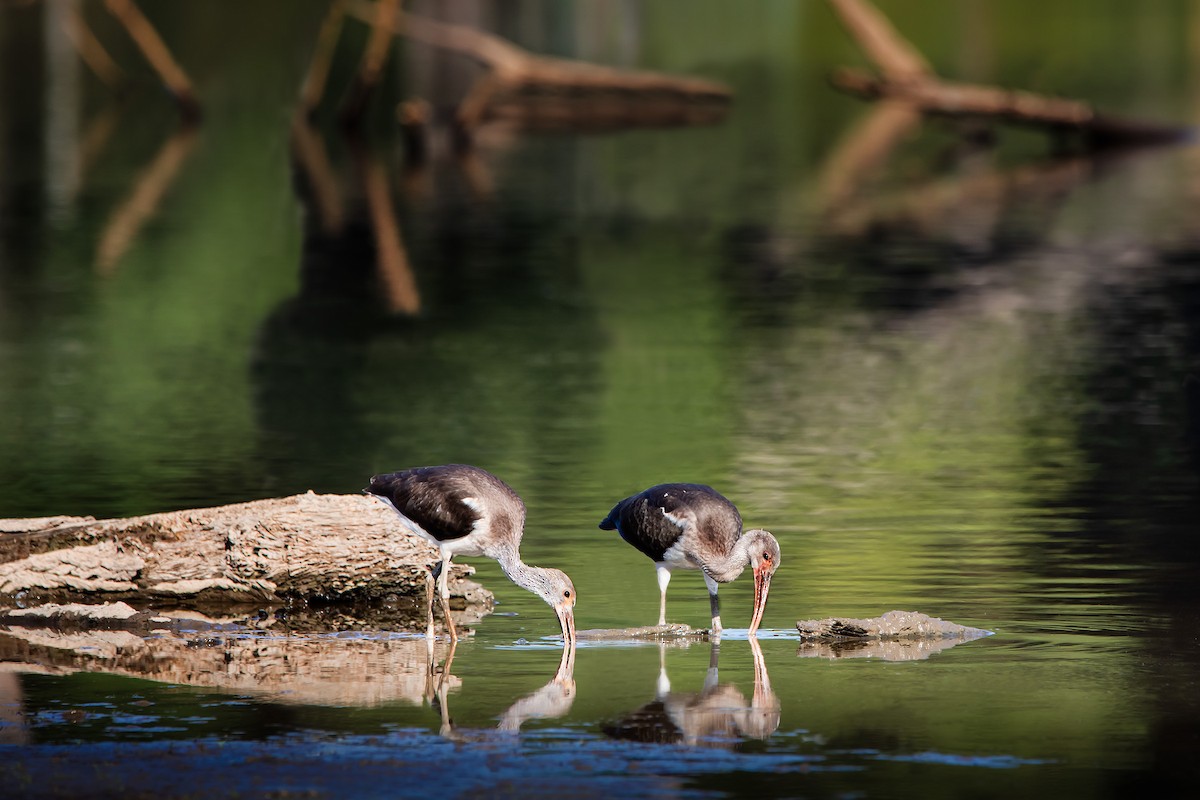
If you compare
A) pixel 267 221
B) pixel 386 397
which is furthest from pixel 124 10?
pixel 386 397

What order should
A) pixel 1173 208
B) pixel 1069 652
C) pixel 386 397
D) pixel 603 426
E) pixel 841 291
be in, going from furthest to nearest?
pixel 1173 208
pixel 841 291
pixel 386 397
pixel 603 426
pixel 1069 652

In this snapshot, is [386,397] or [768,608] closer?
[768,608]

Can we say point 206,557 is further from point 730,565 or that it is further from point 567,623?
point 730,565

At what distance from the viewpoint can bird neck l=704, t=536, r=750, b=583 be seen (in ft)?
43.5

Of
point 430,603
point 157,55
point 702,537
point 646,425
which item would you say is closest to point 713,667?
point 702,537

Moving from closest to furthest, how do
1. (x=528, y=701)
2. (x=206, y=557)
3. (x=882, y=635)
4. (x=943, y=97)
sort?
(x=528, y=701)
(x=882, y=635)
(x=206, y=557)
(x=943, y=97)

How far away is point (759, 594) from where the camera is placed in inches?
513

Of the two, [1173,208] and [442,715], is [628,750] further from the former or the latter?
[1173,208]

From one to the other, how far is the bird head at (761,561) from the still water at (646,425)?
11.7 inches

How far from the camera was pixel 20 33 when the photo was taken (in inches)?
4429

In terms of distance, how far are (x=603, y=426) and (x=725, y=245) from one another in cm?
1697

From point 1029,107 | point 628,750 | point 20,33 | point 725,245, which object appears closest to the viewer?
point 628,750

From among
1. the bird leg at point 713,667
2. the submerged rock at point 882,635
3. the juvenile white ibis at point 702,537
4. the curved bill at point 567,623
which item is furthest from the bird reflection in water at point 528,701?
the submerged rock at point 882,635

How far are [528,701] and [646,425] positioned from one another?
10825 millimetres
